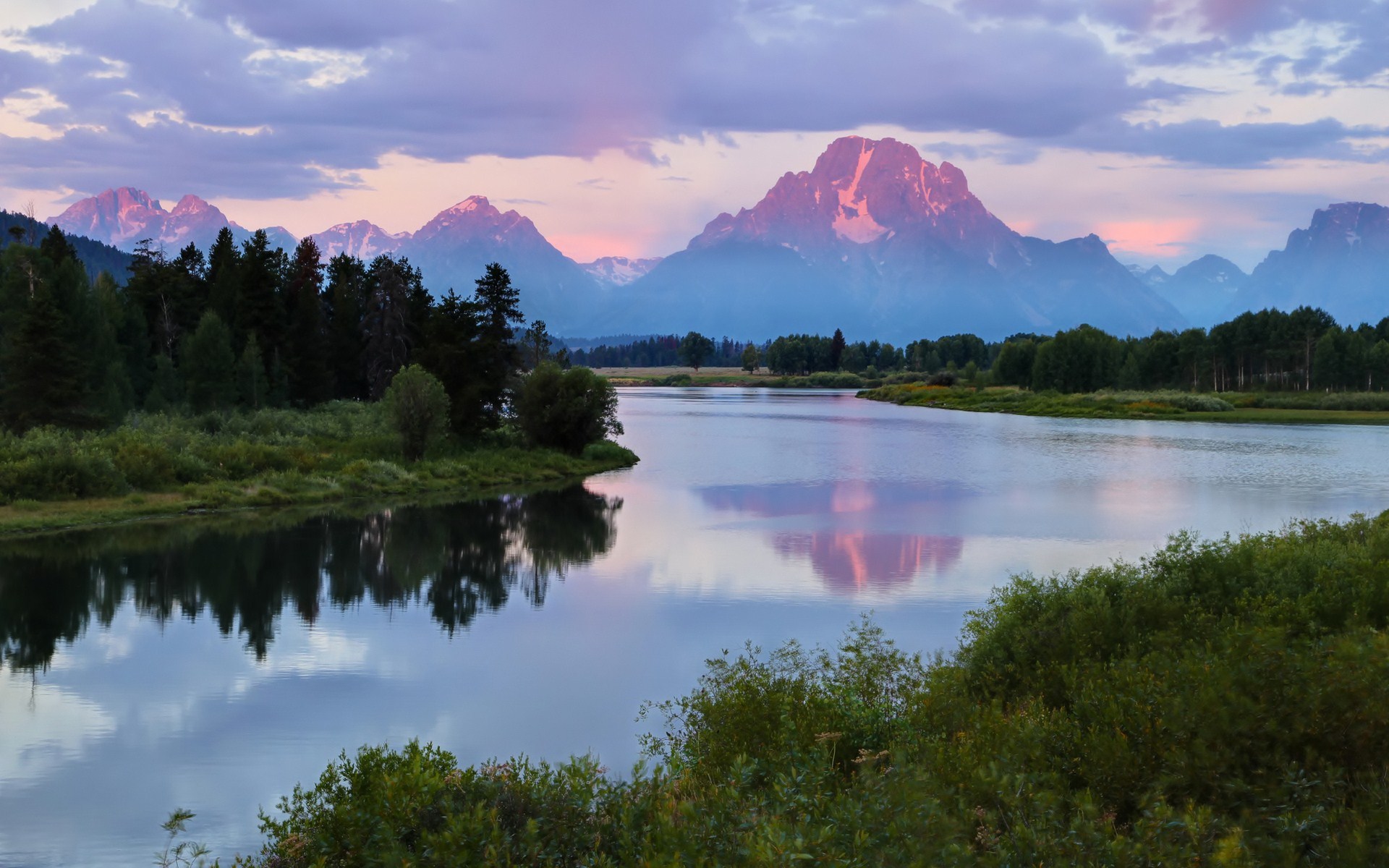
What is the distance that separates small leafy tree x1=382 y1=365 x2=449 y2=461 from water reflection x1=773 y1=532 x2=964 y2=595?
24.7 metres

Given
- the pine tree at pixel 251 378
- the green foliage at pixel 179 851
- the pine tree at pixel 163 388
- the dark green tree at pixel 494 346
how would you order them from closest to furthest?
the green foliage at pixel 179 851, the dark green tree at pixel 494 346, the pine tree at pixel 163 388, the pine tree at pixel 251 378

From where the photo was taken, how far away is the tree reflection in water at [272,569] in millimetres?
28469

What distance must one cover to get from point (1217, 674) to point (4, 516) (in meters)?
41.8

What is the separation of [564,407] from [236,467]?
69.9 ft

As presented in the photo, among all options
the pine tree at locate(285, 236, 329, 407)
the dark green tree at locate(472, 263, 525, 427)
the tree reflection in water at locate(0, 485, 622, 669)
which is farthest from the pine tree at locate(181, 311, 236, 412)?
the tree reflection in water at locate(0, 485, 622, 669)

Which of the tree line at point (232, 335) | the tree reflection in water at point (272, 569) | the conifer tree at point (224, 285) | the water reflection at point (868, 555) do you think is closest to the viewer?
the tree reflection in water at point (272, 569)

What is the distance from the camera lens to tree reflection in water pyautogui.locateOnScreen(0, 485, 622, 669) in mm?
28469

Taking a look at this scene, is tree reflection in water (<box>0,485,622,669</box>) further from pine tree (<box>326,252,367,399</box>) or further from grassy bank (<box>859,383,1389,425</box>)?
grassy bank (<box>859,383,1389,425</box>)

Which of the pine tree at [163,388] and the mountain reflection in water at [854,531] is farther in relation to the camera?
the pine tree at [163,388]

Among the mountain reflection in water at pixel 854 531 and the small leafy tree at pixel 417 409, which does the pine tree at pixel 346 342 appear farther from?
the mountain reflection in water at pixel 854 531

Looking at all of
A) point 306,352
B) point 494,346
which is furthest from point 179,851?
point 306,352

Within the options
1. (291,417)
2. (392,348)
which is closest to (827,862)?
(291,417)

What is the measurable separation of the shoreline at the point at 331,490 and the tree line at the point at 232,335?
21.8 ft

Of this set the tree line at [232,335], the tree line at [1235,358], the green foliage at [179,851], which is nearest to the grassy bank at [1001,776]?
the green foliage at [179,851]
